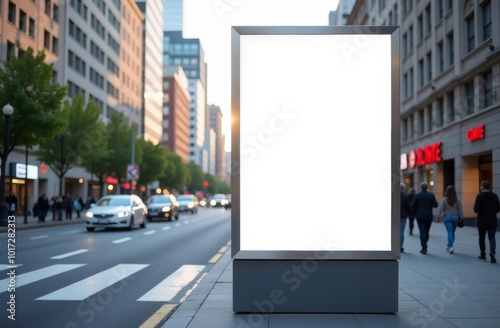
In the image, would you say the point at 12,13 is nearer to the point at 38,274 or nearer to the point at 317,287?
the point at 38,274

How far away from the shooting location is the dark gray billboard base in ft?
20.5

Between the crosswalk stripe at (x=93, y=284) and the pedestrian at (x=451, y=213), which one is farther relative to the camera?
the pedestrian at (x=451, y=213)

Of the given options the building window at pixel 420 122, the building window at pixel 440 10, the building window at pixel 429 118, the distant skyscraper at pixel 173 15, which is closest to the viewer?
the building window at pixel 440 10

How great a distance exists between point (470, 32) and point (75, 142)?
81.0 feet

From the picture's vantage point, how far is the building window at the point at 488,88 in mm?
24312

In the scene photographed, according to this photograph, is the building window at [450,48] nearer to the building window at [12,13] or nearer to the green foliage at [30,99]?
the green foliage at [30,99]

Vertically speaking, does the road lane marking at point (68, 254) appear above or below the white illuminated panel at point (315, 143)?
below

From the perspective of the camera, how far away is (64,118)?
95.2 feet

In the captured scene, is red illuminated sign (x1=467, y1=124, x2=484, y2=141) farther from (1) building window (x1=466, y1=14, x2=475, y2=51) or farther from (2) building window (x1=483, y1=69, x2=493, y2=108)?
(1) building window (x1=466, y1=14, x2=475, y2=51)

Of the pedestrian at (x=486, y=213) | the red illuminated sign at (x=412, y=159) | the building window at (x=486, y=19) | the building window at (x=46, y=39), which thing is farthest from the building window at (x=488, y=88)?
the building window at (x=46, y=39)

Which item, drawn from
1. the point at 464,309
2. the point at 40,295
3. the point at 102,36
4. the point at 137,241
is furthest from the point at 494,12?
the point at 102,36

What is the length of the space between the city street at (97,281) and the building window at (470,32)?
16920 mm

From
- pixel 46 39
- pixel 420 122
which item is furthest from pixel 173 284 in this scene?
pixel 46 39

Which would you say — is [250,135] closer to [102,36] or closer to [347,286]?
[347,286]
